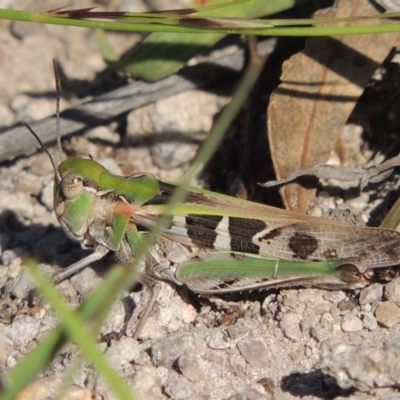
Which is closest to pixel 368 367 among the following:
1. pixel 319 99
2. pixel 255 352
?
pixel 255 352

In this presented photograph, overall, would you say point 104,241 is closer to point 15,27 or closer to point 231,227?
point 231,227

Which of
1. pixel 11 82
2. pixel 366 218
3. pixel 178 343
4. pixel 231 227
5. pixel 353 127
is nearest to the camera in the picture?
pixel 178 343

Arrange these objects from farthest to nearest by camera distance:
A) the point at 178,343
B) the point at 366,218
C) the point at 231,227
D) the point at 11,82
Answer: the point at 11,82 → the point at 366,218 → the point at 231,227 → the point at 178,343

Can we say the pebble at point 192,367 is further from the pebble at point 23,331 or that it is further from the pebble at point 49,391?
the pebble at point 23,331

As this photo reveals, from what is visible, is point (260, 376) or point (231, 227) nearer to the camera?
point (260, 376)

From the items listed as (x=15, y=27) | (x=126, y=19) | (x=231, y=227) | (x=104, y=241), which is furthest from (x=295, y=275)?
(x=15, y=27)

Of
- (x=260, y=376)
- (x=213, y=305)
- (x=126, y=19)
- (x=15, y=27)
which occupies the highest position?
(x=15, y=27)

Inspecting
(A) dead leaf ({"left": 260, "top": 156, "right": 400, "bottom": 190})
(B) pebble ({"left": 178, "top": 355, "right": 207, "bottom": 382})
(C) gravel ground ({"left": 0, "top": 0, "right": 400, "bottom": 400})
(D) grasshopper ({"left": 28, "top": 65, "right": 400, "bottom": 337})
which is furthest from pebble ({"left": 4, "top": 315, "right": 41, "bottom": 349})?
(A) dead leaf ({"left": 260, "top": 156, "right": 400, "bottom": 190})

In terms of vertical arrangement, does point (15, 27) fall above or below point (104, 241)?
above
